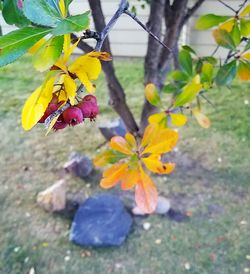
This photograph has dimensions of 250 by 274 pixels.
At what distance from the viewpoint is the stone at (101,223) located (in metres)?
1.43

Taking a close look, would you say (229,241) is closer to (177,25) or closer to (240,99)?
(177,25)

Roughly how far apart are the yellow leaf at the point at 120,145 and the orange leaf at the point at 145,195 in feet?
0.16

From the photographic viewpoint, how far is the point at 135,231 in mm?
1476

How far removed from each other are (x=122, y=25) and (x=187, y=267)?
2126mm

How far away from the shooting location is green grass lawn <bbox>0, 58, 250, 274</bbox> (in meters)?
1.36

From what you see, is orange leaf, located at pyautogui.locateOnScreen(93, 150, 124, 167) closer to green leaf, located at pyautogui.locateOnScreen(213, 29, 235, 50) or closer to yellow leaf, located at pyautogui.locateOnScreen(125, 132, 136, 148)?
yellow leaf, located at pyautogui.locateOnScreen(125, 132, 136, 148)

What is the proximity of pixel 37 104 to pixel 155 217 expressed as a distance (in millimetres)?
1223

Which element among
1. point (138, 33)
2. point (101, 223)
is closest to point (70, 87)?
point (101, 223)

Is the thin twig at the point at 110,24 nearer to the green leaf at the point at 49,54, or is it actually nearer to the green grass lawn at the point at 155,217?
the green leaf at the point at 49,54

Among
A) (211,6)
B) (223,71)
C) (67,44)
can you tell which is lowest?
(211,6)

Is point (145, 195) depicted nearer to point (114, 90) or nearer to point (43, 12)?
point (43, 12)

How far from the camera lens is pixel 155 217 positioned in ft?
5.00

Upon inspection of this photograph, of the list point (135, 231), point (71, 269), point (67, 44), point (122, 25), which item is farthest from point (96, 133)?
point (67, 44)

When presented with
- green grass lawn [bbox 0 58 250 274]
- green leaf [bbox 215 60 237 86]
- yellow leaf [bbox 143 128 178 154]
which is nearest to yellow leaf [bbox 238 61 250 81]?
green leaf [bbox 215 60 237 86]
